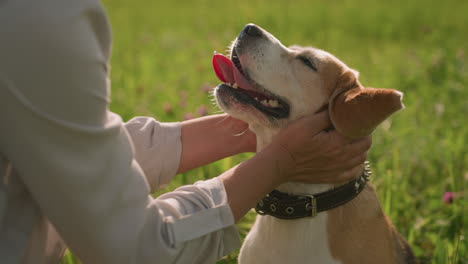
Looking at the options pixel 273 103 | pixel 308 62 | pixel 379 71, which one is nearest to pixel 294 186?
pixel 273 103

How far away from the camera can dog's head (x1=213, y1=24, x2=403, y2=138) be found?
2117 millimetres

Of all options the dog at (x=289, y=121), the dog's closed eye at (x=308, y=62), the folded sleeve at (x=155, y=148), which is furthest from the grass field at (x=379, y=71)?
the dog's closed eye at (x=308, y=62)

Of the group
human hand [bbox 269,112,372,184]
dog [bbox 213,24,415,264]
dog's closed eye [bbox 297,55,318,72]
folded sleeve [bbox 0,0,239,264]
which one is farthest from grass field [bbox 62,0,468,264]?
folded sleeve [bbox 0,0,239,264]

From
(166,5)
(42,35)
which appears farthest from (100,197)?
(166,5)

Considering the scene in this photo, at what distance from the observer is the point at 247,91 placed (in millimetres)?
2166

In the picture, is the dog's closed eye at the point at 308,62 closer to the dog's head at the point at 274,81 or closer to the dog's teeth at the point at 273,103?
the dog's head at the point at 274,81

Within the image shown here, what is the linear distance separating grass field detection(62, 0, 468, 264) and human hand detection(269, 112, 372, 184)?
76cm

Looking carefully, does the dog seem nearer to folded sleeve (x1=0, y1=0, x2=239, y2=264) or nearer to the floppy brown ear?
the floppy brown ear

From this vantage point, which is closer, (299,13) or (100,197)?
(100,197)

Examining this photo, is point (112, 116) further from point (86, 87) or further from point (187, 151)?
point (187, 151)

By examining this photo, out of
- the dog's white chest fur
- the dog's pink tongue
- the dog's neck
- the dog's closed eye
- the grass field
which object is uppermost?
the dog's closed eye

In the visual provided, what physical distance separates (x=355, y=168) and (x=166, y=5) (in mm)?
9891

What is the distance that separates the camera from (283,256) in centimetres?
207

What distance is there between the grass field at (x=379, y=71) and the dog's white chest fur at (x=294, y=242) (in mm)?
480
